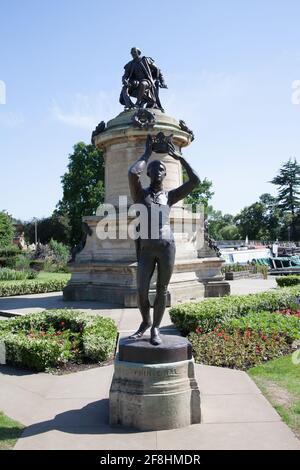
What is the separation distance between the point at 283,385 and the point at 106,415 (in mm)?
2786

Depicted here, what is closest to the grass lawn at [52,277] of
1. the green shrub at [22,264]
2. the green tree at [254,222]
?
the green shrub at [22,264]

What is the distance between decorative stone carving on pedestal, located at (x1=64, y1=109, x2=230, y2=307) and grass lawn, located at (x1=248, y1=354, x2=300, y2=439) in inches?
290

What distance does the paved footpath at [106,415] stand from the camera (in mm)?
4973

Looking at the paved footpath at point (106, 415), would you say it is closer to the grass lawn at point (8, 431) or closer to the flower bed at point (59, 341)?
the grass lawn at point (8, 431)

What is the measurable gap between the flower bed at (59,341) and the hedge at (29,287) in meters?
11.2

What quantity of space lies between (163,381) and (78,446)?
1.20 meters

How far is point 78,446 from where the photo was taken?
489cm

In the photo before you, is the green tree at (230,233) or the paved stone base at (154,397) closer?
the paved stone base at (154,397)

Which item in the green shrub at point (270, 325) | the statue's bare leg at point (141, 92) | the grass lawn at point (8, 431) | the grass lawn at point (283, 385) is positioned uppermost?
the statue's bare leg at point (141, 92)

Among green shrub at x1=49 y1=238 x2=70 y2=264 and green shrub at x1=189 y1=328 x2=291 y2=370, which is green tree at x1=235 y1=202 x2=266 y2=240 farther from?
green shrub at x1=189 y1=328 x2=291 y2=370

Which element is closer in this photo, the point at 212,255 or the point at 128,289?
the point at 128,289

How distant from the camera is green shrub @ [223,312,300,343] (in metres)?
9.56
